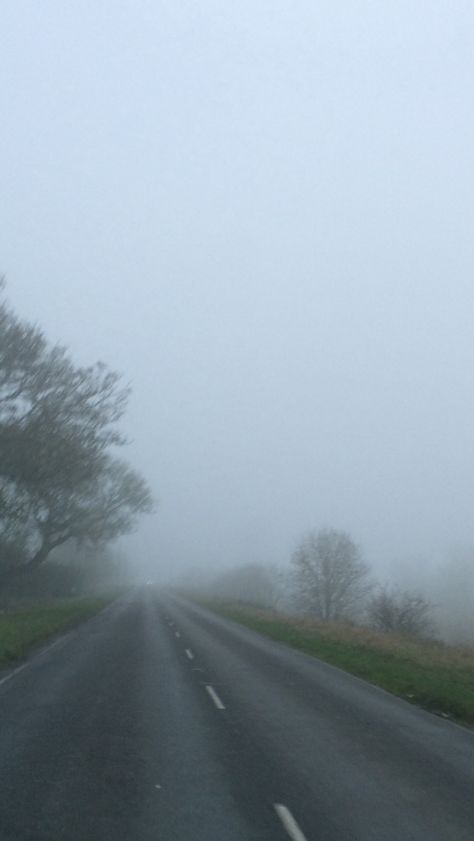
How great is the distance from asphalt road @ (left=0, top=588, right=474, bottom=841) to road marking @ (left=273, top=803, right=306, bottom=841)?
25 millimetres

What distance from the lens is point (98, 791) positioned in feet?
30.0

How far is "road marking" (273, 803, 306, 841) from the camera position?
7.75 m

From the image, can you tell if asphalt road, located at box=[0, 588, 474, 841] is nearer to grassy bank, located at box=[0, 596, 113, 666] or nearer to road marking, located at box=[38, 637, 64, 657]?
grassy bank, located at box=[0, 596, 113, 666]

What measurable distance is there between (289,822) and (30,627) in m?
23.4

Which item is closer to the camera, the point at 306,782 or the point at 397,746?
the point at 306,782

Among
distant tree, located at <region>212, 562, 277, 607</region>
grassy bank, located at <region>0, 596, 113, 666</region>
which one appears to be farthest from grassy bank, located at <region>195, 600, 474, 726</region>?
distant tree, located at <region>212, 562, 277, 607</region>

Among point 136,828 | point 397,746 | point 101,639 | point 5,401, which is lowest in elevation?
point 136,828

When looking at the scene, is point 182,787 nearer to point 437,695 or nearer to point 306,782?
point 306,782

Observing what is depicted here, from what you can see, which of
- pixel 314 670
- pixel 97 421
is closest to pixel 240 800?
pixel 314 670

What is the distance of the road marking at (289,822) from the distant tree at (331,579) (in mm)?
49531

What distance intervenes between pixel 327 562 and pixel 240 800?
51.3 m

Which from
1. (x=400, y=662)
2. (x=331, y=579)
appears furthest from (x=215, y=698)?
(x=331, y=579)

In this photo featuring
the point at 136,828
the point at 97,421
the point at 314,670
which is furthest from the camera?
the point at 97,421

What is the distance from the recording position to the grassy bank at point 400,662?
1706 centimetres
